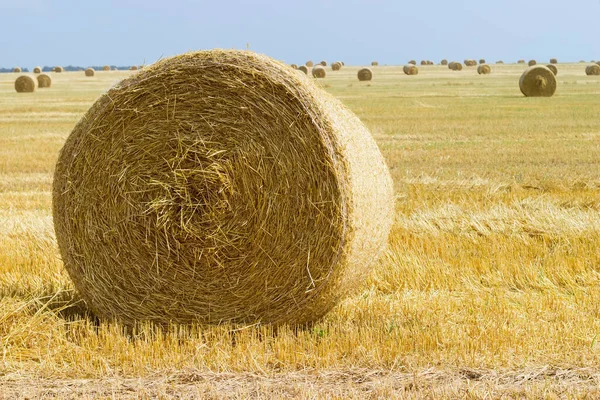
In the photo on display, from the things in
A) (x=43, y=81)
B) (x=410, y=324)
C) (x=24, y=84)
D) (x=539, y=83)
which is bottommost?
(x=410, y=324)

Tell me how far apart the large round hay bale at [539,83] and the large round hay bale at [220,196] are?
2685cm

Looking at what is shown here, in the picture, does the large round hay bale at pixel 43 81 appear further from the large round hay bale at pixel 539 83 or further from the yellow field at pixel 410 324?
the yellow field at pixel 410 324

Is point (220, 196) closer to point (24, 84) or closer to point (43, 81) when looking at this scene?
point (24, 84)

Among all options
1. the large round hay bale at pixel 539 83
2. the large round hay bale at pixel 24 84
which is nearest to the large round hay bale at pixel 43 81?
the large round hay bale at pixel 24 84

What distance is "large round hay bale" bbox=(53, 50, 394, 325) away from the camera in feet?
17.6

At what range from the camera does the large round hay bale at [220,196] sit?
536cm

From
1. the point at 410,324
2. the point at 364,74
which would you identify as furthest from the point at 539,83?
the point at 410,324

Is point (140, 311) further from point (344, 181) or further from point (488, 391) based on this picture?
point (488, 391)

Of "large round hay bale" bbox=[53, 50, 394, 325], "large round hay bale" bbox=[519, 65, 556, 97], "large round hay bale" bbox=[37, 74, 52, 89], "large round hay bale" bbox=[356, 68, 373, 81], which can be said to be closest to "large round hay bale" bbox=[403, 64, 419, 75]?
"large round hay bale" bbox=[356, 68, 373, 81]

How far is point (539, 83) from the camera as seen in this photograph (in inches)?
1225

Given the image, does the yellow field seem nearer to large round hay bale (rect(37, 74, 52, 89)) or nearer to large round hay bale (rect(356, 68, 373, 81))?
large round hay bale (rect(37, 74, 52, 89))

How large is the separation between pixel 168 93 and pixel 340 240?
1557 millimetres

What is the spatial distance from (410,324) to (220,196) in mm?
1546

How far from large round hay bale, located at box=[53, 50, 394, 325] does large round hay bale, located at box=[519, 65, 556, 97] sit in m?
26.9
